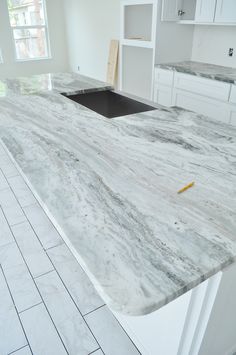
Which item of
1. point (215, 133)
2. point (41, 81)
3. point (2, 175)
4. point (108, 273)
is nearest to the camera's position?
point (108, 273)

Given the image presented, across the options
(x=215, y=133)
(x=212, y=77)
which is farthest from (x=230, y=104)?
(x=215, y=133)

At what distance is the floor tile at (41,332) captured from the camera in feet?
4.61

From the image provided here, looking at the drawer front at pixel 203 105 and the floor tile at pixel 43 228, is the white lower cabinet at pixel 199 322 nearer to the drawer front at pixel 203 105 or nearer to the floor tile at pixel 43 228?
the floor tile at pixel 43 228

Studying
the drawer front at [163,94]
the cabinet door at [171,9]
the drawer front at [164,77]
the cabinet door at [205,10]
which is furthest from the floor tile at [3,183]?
the cabinet door at [205,10]

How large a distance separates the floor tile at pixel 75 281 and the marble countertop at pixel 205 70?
2195 millimetres

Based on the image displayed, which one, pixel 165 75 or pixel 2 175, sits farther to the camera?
pixel 165 75

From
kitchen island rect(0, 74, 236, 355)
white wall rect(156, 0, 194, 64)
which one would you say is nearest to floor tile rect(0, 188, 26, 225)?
kitchen island rect(0, 74, 236, 355)

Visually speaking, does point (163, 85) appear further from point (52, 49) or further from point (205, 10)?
point (52, 49)

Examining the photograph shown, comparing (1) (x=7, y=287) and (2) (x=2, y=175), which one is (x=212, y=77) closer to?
(2) (x=2, y=175)

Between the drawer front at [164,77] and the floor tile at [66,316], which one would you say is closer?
the floor tile at [66,316]

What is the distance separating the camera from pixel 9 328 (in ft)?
4.94

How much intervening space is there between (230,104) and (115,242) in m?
2.47

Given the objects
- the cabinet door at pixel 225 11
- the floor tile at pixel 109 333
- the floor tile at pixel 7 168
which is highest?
the cabinet door at pixel 225 11

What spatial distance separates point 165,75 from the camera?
345 centimetres
